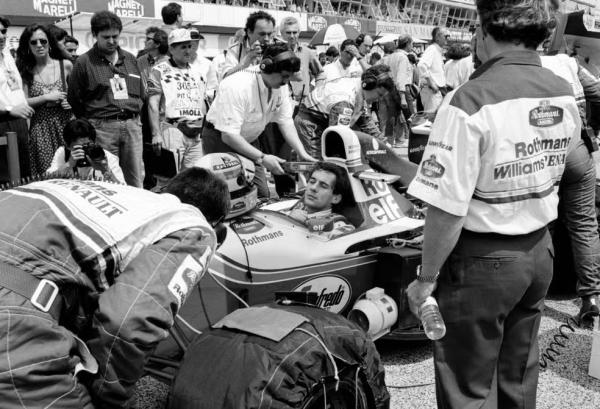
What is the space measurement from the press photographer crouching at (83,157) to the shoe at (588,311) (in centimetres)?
318

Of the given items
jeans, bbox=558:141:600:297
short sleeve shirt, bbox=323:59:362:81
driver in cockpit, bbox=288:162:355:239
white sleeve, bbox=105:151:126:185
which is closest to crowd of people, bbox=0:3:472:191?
white sleeve, bbox=105:151:126:185

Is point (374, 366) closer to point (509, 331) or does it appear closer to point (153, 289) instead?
point (509, 331)

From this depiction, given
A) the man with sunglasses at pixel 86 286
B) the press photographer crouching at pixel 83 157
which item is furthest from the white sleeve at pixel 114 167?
the man with sunglasses at pixel 86 286

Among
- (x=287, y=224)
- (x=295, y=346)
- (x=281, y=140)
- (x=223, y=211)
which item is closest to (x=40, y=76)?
(x=281, y=140)

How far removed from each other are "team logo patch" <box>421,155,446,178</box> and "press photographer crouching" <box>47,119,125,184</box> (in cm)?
289

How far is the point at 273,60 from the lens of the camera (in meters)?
4.24

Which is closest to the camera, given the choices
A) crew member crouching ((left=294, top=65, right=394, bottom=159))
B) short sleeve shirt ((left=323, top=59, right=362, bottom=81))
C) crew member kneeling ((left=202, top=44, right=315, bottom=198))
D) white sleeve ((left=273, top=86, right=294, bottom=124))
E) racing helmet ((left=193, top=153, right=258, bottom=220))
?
racing helmet ((left=193, top=153, right=258, bottom=220))

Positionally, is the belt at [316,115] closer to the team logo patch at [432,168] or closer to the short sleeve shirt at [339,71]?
the short sleeve shirt at [339,71]

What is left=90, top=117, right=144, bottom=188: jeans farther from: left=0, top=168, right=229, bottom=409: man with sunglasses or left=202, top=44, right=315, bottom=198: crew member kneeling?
left=0, top=168, right=229, bottom=409: man with sunglasses

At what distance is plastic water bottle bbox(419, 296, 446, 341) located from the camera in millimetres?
2104

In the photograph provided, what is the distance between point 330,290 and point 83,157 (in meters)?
2.19

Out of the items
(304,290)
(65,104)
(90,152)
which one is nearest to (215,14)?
(65,104)

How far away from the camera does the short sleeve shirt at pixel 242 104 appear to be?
432 centimetres

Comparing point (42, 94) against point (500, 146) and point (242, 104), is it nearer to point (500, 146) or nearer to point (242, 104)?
point (242, 104)
